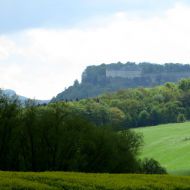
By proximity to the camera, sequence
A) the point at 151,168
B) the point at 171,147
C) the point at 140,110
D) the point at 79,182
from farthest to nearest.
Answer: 1. the point at 140,110
2. the point at 171,147
3. the point at 151,168
4. the point at 79,182

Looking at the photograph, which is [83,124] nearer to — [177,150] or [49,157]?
[49,157]

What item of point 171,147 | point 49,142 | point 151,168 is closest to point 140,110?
point 171,147

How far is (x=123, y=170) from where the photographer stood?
5056 cm

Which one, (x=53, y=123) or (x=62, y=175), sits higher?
(x=53, y=123)

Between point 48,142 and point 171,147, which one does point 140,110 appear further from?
point 48,142

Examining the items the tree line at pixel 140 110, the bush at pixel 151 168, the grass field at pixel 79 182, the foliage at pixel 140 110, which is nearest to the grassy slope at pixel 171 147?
the bush at pixel 151 168

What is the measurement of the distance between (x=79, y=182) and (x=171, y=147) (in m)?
94.9

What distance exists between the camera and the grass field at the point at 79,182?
20531mm

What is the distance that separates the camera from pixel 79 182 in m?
22.8

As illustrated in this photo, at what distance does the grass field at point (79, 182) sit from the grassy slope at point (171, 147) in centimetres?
5892

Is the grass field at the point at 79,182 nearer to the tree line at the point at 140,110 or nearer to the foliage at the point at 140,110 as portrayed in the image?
the foliage at the point at 140,110

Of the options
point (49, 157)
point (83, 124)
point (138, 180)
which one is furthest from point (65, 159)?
point (138, 180)

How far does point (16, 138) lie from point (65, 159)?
186 inches

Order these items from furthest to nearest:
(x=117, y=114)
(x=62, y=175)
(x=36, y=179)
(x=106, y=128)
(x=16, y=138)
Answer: (x=117, y=114) < (x=106, y=128) < (x=16, y=138) < (x=62, y=175) < (x=36, y=179)
